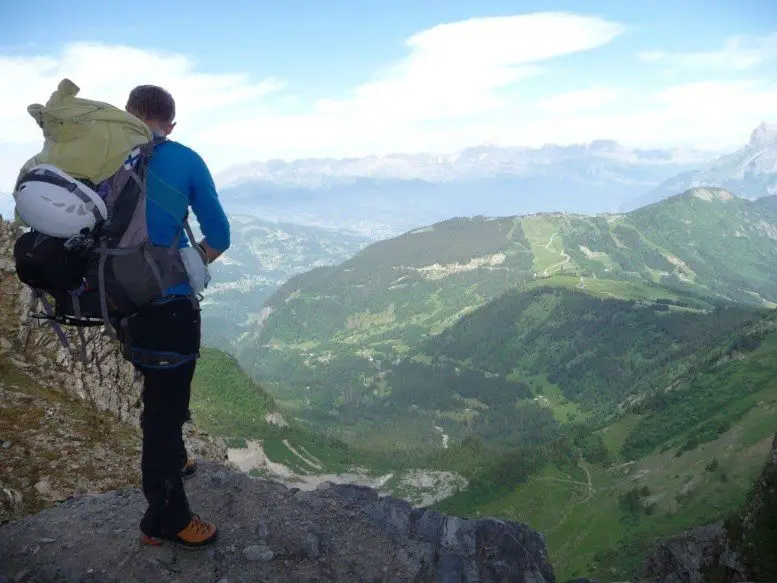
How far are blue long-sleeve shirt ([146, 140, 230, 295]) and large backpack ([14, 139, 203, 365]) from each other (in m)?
0.11

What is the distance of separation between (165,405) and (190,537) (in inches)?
108

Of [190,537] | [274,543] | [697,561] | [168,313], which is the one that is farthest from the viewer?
[697,561]

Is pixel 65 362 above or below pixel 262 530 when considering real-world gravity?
above

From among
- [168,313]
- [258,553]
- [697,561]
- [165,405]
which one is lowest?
[697,561]

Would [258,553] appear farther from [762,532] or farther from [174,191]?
[762,532]

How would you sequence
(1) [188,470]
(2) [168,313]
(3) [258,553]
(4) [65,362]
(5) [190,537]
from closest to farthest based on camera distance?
(2) [168,313], (5) [190,537], (3) [258,553], (1) [188,470], (4) [65,362]

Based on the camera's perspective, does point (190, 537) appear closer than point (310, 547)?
Yes

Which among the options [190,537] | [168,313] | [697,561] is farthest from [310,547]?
[697,561]

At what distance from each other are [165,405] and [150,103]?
4865mm

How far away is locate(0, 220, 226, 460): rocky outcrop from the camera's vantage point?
21.9 meters

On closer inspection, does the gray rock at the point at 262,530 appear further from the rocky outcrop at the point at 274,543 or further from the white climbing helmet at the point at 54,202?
the white climbing helmet at the point at 54,202

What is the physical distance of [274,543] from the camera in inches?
422

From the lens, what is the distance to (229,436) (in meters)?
96.6

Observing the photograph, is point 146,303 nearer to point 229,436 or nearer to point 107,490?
point 107,490
